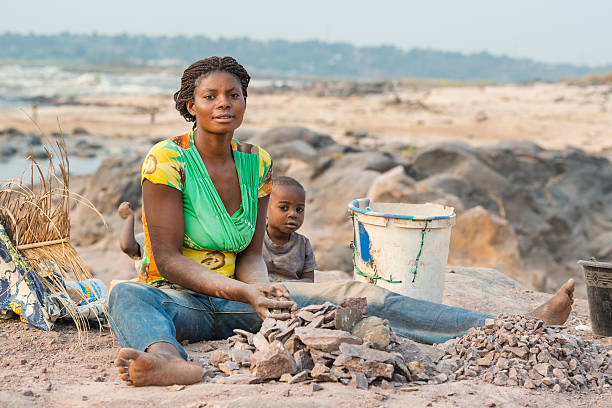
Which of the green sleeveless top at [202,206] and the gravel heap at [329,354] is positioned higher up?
the green sleeveless top at [202,206]

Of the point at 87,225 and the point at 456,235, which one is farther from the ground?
the point at 456,235

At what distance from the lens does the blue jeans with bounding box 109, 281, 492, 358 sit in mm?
2910

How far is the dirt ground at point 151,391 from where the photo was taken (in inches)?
94.7

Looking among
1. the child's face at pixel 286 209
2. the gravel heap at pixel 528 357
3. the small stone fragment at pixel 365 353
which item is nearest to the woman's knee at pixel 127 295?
the small stone fragment at pixel 365 353

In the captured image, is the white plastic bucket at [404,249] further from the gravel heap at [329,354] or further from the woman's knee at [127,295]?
the woman's knee at [127,295]

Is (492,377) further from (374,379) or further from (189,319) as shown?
(189,319)

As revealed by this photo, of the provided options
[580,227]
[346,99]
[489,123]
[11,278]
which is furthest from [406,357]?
[346,99]

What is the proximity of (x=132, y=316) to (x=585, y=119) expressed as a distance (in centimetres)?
1834

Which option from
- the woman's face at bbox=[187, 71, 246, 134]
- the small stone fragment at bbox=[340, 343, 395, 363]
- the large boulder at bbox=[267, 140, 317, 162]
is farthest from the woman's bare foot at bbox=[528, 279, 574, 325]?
the large boulder at bbox=[267, 140, 317, 162]

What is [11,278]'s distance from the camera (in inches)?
135

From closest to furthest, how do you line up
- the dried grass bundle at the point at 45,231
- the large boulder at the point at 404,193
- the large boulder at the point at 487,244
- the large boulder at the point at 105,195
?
the dried grass bundle at the point at 45,231, the large boulder at the point at 487,244, the large boulder at the point at 404,193, the large boulder at the point at 105,195

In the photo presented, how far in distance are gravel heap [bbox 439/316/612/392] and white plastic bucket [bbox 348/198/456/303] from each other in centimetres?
101

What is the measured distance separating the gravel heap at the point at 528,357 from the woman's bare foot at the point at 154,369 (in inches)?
43.2

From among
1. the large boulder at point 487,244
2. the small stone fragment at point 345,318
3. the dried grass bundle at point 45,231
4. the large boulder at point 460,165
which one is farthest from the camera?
the large boulder at point 460,165
